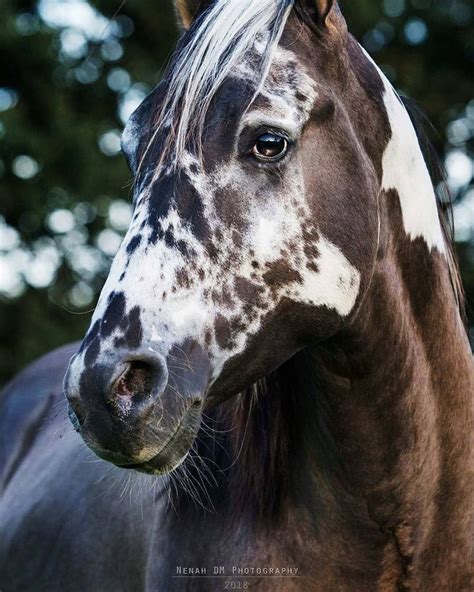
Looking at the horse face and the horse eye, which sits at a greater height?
the horse eye

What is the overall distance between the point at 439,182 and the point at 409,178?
1.24 feet

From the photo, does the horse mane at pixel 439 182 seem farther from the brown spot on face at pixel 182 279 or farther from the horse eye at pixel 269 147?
the brown spot on face at pixel 182 279

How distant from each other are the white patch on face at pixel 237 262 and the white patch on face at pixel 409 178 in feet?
1.03

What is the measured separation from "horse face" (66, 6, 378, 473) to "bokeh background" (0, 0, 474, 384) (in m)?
6.05

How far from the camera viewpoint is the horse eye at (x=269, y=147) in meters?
2.06

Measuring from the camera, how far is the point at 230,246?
2012mm

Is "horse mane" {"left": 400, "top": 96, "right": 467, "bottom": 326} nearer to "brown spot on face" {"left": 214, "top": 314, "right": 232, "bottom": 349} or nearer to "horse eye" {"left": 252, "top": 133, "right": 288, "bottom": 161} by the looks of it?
"horse eye" {"left": 252, "top": 133, "right": 288, "bottom": 161}

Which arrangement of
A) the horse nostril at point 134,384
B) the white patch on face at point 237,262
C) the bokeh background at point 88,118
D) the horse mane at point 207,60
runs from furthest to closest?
1. the bokeh background at point 88,118
2. the horse mane at point 207,60
3. the white patch on face at point 237,262
4. the horse nostril at point 134,384

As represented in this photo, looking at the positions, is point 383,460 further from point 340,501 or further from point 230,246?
point 230,246

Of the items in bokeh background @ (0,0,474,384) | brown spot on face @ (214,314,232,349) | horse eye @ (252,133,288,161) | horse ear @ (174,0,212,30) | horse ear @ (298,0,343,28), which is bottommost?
bokeh background @ (0,0,474,384)

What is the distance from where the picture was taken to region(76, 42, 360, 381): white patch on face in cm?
192

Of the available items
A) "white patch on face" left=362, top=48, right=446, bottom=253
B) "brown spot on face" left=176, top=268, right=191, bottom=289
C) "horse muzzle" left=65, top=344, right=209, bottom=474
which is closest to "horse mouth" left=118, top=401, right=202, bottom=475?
"horse muzzle" left=65, top=344, right=209, bottom=474

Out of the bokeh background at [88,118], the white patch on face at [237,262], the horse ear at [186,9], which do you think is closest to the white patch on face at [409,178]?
the white patch on face at [237,262]

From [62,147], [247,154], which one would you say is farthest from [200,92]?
[62,147]
